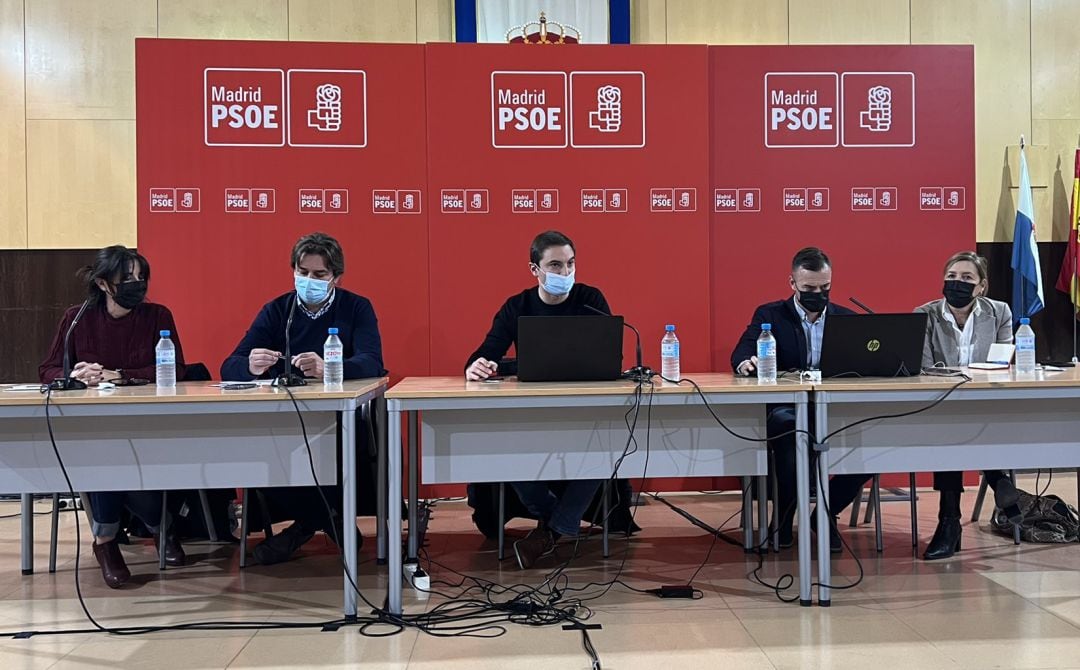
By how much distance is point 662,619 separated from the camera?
8.77 ft

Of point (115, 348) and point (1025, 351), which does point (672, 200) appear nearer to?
point (1025, 351)

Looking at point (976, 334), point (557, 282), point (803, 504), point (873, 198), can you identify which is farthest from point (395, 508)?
point (873, 198)

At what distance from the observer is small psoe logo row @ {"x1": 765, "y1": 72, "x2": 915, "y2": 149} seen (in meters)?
4.64

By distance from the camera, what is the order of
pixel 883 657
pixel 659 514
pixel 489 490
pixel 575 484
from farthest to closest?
pixel 659 514
pixel 489 490
pixel 575 484
pixel 883 657

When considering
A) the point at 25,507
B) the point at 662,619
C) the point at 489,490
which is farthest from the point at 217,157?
the point at 662,619

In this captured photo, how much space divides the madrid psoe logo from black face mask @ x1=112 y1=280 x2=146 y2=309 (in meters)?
1.38

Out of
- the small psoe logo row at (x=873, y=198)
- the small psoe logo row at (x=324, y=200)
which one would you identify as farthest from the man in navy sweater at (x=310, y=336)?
the small psoe logo row at (x=873, y=198)

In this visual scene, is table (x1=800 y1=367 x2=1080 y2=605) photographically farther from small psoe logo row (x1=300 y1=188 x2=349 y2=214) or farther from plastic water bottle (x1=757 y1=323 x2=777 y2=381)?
small psoe logo row (x1=300 y1=188 x2=349 y2=214)

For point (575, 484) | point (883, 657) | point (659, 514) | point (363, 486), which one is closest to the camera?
point (883, 657)

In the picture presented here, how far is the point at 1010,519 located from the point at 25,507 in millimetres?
3763

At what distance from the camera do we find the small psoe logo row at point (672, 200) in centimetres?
457

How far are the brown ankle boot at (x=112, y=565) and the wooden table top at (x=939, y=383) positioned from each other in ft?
7.93

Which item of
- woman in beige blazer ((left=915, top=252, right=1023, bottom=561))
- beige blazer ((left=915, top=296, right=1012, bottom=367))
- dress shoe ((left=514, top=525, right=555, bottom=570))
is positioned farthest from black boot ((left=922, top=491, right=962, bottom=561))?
dress shoe ((left=514, top=525, right=555, bottom=570))

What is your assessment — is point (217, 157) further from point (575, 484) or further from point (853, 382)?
point (853, 382)
